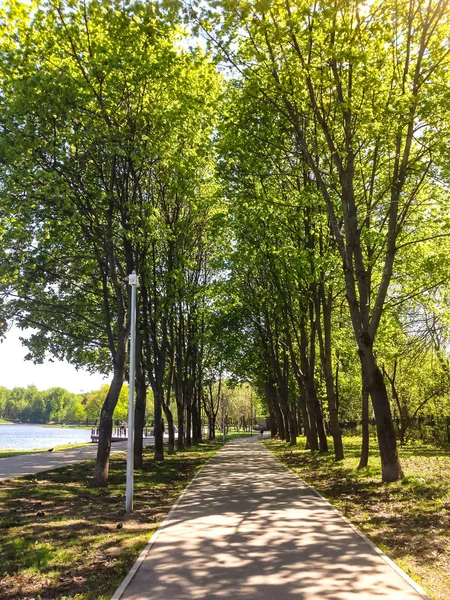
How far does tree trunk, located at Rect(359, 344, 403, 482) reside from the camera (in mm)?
11555

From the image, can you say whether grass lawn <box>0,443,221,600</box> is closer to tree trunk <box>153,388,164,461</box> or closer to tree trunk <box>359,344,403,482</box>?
tree trunk <box>359,344,403,482</box>

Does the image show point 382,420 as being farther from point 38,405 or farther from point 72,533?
point 38,405

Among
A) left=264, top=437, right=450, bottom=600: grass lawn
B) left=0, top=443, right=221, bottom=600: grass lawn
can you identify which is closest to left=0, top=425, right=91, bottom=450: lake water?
left=0, top=443, right=221, bottom=600: grass lawn

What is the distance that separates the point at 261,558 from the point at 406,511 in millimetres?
3829

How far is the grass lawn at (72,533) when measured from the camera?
5348 mm

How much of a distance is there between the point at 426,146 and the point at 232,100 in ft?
17.3

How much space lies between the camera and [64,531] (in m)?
7.66

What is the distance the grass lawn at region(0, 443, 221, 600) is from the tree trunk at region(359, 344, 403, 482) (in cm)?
492

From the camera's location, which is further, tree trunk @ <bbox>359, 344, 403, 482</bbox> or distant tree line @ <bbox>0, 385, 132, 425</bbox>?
distant tree line @ <bbox>0, 385, 132, 425</bbox>

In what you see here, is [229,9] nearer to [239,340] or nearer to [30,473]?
[30,473]

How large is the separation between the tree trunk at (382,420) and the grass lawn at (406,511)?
36 cm

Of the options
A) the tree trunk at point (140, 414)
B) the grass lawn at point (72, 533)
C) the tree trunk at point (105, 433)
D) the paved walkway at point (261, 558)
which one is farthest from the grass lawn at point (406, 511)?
the tree trunk at point (140, 414)

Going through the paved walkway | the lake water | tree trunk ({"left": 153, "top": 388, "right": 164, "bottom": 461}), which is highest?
tree trunk ({"left": 153, "top": 388, "right": 164, "bottom": 461})

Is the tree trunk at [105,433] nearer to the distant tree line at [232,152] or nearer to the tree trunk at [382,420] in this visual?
the distant tree line at [232,152]
